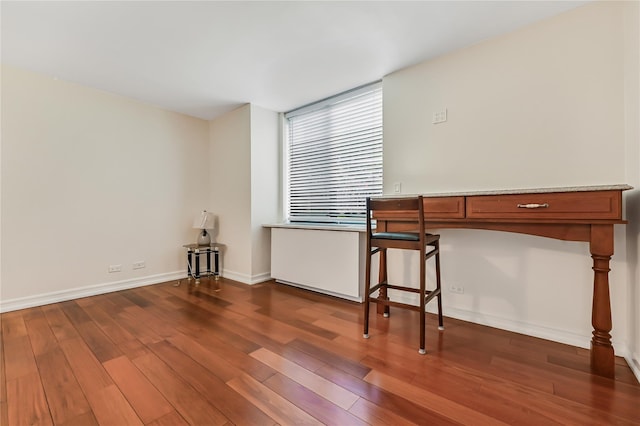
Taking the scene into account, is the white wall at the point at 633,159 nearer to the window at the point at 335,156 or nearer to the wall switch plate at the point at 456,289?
the wall switch plate at the point at 456,289

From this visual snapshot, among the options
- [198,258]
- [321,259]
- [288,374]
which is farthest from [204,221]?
[288,374]

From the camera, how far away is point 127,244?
329 centimetres

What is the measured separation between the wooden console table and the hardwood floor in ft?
0.87

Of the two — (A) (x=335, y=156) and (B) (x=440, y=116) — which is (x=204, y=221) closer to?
(A) (x=335, y=156)

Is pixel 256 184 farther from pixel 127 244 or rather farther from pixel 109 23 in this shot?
pixel 109 23

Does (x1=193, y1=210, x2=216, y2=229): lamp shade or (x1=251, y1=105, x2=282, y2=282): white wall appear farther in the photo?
(x1=193, y1=210, x2=216, y2=229): lamp shade

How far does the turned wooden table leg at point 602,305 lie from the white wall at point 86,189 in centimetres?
414

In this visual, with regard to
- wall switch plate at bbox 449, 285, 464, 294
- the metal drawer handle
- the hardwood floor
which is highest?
the metal drawer handle

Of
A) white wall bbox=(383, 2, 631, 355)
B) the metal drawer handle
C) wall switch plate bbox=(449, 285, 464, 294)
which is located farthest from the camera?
wall switch plate bbox=(449, 285, 464, 294)

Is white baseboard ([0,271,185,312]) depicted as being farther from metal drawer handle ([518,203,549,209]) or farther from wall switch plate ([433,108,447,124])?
metal drawer handle ([518,203,549,209])

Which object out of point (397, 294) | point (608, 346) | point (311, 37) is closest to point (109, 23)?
point (311, 37)

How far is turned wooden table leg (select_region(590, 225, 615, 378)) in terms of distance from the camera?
4.85 ft

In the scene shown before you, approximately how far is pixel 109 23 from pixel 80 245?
2265 millimetres

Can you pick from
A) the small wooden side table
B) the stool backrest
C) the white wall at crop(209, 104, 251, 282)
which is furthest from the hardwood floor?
the white wall at crop(209, 104, 251, 282)
